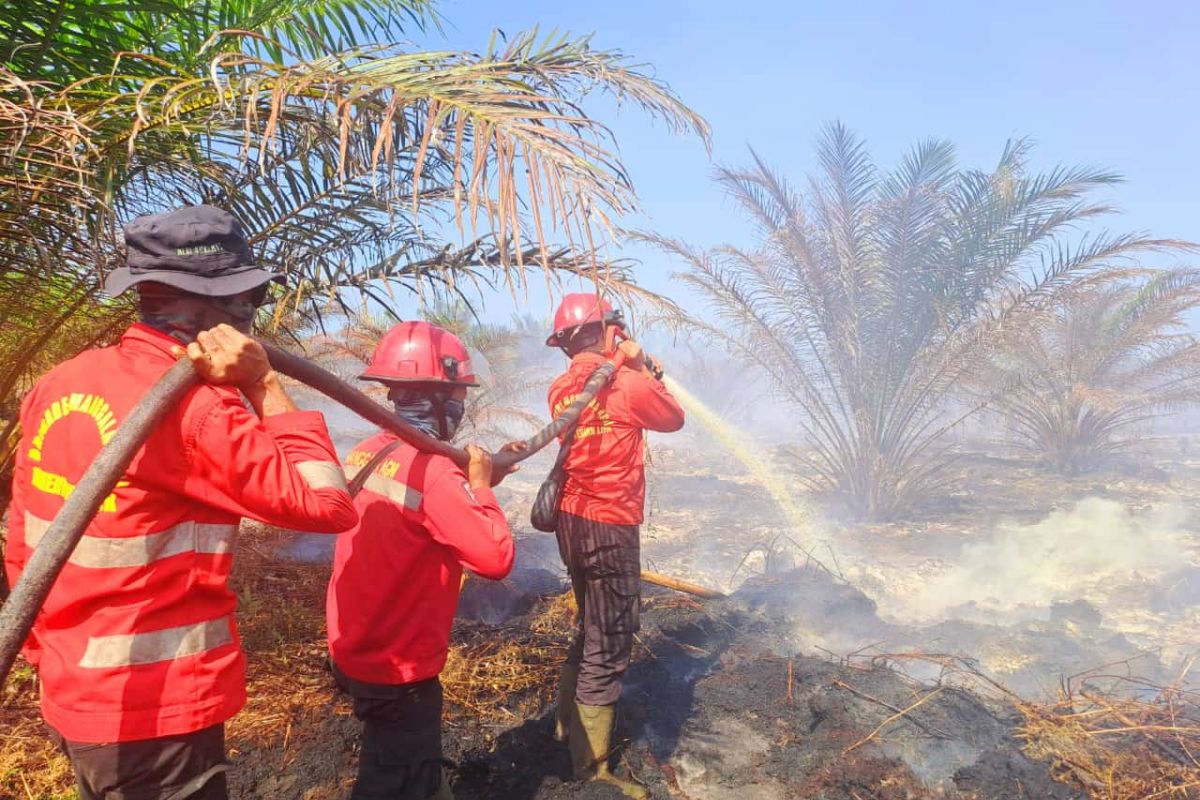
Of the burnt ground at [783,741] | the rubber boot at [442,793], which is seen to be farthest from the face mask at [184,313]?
the burnt ground at [783,741]

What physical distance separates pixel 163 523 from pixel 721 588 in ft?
24.4

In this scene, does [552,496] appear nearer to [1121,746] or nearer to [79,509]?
[79,509]

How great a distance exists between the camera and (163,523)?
154 centimetres

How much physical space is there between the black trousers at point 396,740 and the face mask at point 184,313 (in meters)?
1.31

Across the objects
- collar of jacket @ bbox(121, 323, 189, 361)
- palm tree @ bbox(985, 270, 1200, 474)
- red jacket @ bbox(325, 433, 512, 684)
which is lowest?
red jacket @ bbox(325, 433, 512, 684)

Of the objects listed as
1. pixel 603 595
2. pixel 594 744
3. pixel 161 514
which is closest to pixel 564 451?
pixel 603 595

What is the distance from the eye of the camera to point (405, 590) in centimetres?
229

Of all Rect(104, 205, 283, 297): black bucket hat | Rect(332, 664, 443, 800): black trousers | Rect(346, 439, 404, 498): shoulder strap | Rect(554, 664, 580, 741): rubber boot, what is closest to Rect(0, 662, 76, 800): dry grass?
Rect(332, 664, 443, 800): black trousers

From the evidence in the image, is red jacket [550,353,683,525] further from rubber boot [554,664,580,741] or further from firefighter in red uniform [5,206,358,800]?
firefighter in red uniform [5,206,358,800]

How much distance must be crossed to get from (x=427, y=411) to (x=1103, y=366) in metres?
14.0

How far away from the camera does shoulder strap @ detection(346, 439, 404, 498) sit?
235 centimetres

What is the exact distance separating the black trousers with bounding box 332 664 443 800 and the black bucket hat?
1410mm

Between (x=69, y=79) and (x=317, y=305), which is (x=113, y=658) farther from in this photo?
(x=317, y=305)

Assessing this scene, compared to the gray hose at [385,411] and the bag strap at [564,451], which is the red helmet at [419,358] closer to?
the gray hose at [385,411]
